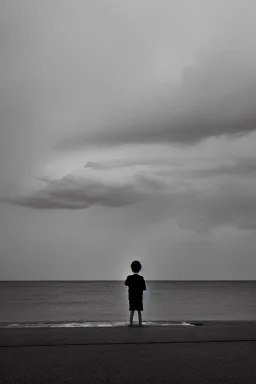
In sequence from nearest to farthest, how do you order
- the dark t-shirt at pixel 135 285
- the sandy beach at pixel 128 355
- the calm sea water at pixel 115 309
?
the sandy beach at pixel 128 355
the dark t-shirt at pixel 135 285
the calm sea water at pixel 115 309

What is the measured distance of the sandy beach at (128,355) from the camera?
591 cm

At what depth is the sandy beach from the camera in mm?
5914

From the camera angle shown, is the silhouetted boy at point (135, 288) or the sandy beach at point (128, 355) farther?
the silhouetted boy at point (135, 288)

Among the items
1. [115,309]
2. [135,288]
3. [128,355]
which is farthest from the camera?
[115,309]

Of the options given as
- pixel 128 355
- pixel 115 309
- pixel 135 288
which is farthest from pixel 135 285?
pixel 115 309

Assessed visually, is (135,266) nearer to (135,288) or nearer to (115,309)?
(135,288)

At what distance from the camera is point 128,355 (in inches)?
294

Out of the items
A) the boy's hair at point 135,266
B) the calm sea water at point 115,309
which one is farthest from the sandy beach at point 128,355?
the calm sea water at point 115,309

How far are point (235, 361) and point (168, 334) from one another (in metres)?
3.24

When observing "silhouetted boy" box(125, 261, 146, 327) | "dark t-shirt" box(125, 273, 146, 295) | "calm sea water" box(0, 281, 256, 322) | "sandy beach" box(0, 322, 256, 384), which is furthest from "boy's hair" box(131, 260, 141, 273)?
"calm sea water" box(0, 281, 256, 322)

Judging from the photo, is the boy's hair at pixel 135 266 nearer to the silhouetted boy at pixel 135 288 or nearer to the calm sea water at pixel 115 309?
the silhouetted boy at pixel 135 288

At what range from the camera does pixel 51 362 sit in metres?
6.87

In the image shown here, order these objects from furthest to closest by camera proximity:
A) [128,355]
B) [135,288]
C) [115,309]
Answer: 1. [115,309]
2. [135,288]
3. [128,355]

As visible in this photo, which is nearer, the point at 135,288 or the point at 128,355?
the point at 128,355
